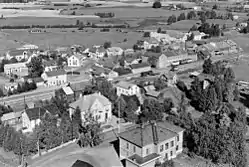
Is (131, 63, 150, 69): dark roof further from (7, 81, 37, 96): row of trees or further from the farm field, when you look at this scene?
the farm field

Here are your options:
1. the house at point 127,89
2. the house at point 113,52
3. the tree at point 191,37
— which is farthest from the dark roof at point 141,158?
the tree at point 191,37

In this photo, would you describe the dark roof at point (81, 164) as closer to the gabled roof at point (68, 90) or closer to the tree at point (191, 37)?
the gabled roof at point (68, 90)

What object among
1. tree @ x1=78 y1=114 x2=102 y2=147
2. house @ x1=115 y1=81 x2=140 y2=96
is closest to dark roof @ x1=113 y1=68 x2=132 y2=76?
house @ x1=115 y1=81 x2=140 y2=96

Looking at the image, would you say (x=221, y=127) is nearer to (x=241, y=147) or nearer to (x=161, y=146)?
(x=241, y=147)

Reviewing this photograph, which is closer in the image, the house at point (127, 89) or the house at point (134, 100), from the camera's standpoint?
the house at point (134, 100)

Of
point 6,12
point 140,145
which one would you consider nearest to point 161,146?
point 140,145

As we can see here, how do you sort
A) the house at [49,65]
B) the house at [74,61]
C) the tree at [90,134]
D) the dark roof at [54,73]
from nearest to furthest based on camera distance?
the tree at [90,134], the dark roof at [54,73], the house at [49,65], the house at [74,61]
